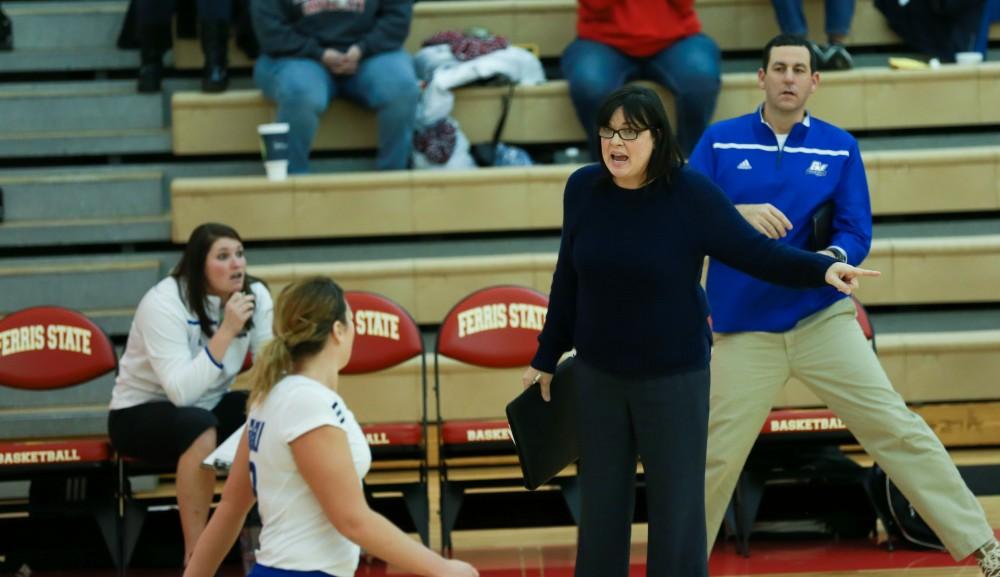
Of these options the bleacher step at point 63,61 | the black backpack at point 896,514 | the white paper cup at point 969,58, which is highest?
the white paper cup at point 969,58

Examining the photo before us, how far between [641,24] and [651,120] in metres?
4.03

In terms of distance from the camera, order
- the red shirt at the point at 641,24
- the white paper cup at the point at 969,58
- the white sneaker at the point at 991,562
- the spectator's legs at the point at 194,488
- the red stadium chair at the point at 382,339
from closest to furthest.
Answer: the white sneaker at the point at 991,562, the spectator's legs at the point at 194,488, the red stadium chair at the point at 382,339, the red shirt at the point at 641,24, the white paper cup at the point at 969,58

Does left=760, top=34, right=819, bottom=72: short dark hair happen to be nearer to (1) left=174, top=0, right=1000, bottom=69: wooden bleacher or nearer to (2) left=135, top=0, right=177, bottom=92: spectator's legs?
(1) left=174, top=0, right=1000, bottom=69: wooden bleacher

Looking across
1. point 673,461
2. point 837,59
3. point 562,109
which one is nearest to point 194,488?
point 673,461

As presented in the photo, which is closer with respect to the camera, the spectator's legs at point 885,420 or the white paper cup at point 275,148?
the spectator's legs at point 885,420

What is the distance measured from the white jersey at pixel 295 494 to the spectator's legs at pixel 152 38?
5.27 meters

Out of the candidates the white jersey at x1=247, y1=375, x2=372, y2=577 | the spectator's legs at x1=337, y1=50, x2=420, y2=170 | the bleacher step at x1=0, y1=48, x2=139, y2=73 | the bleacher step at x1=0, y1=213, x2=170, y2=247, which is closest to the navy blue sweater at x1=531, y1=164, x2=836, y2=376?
the white jersey at x1=247, y1=375, x2=372, y2=577

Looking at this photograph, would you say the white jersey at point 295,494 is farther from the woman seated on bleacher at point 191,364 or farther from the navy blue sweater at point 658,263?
the woman seated on bleacher at point 191,364

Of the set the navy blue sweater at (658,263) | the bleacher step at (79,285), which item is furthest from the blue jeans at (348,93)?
the navy blue sweater at (658,263)

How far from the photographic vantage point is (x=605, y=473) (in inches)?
159

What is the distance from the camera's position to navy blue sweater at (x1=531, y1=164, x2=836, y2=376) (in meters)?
3.95

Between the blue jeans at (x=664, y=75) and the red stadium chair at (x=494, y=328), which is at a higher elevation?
the blue jeans at (x=664, y=75)

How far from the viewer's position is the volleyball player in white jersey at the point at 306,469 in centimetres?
312

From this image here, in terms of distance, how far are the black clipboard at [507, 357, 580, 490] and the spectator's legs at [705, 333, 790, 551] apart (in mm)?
617
